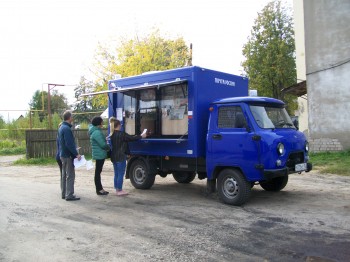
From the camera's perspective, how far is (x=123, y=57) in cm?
2417

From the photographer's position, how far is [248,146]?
7.11 meters

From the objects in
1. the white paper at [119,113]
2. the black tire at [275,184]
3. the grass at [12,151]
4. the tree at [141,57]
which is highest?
the tree at [141,57]

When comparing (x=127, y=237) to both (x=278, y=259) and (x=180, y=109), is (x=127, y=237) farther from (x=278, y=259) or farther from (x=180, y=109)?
(x=180, y=109)

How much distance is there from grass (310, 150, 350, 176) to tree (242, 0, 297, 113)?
40.5ft

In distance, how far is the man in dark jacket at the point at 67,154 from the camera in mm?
8188

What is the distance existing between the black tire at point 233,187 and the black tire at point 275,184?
156 cm

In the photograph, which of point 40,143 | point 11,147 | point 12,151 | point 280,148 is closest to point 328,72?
point 280,148

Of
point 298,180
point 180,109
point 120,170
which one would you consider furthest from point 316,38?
point 120,170

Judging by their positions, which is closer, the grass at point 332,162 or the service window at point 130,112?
the service window at point 130,112

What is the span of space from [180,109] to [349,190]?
180 inches

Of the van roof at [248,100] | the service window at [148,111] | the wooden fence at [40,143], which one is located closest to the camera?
the van roof at [248,100]

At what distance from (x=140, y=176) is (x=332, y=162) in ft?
24.1

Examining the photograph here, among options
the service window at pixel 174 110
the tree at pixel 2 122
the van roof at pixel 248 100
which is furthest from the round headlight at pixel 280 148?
the tree at pixel 2 122

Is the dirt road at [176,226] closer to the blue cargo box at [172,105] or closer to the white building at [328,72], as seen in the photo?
the blue cargo box at [172,105]
